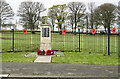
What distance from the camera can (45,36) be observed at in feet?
34.8

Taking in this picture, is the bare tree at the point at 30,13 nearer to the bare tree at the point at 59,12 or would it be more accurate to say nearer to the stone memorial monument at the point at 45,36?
the bare tree at the point at 59,12

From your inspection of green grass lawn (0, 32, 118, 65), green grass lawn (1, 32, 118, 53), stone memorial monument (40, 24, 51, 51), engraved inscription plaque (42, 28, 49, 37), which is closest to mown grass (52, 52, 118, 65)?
green grass lawn (0, 32, 118, 65)

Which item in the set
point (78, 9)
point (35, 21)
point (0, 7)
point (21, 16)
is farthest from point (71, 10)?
point (0, 7)

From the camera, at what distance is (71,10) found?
41.9 metres

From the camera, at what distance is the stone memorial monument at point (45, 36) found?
10492 mm

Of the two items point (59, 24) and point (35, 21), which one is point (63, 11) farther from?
point (35, 21)

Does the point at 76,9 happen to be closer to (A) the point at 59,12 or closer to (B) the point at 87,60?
(A) the point at 59,12

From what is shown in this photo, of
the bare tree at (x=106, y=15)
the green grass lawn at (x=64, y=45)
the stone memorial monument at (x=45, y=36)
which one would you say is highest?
the bare tree at (x=106, y=15)

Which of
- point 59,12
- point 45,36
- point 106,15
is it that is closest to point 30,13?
point 59,12

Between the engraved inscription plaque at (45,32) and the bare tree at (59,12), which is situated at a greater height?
the bare tree at (59,12)

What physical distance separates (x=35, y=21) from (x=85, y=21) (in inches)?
556

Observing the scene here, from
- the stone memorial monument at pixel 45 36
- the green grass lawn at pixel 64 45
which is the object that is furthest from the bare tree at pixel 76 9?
the stone memorial monument at pixel 45 36

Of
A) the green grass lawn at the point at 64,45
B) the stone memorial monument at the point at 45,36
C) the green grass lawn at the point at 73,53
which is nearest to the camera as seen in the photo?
the green grass lawn at the point at 73,53

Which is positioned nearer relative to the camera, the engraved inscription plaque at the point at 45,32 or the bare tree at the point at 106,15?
the engraved inscription plaque at the point at 45,32
